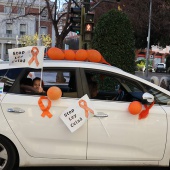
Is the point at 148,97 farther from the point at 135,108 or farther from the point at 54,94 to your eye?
the point at 54,94

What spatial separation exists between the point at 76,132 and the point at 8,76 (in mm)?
1140

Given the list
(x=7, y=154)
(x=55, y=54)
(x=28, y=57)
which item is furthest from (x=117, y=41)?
(x=7, y=154)

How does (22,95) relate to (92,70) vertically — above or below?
below

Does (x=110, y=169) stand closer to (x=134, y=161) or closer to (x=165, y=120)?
(x=134, y=161)

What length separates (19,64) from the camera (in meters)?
4.28

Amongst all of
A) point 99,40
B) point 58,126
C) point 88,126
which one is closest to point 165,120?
point 88,126

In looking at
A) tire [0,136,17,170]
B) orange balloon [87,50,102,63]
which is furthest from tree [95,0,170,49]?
tire [0,136,17,170]

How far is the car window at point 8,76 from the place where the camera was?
4234mm

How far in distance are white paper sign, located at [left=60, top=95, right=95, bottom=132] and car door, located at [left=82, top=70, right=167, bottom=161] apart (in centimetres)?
8

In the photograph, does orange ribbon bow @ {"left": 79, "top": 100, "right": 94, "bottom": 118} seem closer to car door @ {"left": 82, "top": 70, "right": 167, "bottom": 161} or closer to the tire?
car door @ {"left": 82, "top": 70, "right": 167, "bottom": 161}

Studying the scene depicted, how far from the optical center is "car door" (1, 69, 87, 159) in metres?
4.11

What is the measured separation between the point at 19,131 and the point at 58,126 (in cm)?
49

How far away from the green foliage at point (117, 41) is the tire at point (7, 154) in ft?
22.5

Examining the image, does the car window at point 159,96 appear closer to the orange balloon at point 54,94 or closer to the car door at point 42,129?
the car door at point 42,129
